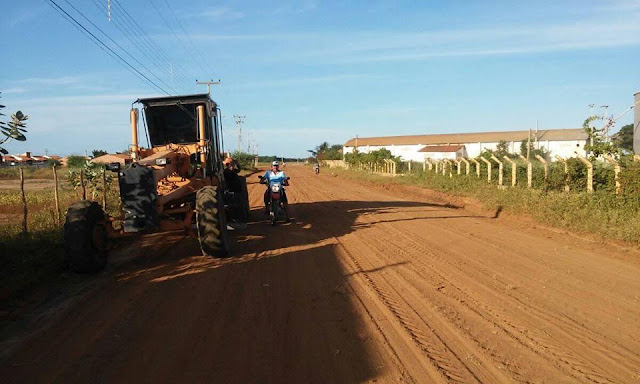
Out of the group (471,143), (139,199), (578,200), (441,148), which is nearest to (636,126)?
(578,200)

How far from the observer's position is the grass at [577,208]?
10.9m

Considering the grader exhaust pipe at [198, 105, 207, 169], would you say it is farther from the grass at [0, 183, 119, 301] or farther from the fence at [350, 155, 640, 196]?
the fence at [350, 155, 640, 196]

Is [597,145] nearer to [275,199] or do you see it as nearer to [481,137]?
[275,199]

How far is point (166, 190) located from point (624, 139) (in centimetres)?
3715

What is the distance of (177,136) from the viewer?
11.1m

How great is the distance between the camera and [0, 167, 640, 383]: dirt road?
438cm

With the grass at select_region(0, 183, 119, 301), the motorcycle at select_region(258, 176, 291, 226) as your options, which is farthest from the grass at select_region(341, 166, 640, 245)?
the grass at select_region(0, 183, 119, 301)

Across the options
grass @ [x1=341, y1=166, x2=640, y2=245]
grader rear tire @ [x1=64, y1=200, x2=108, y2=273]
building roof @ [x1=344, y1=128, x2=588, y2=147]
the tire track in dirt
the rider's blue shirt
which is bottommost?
the tire track in dirt

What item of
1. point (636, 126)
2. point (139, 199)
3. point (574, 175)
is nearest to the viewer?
point (139, 199)

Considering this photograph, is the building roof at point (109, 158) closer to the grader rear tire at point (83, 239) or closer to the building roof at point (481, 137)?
the grader rear tire at point (83, 239)

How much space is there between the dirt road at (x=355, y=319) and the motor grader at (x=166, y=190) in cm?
62

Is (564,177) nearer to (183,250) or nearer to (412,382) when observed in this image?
(183,250)

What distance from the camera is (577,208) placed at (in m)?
13.3

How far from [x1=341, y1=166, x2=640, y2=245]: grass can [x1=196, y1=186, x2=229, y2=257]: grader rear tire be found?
8011 millimetres
